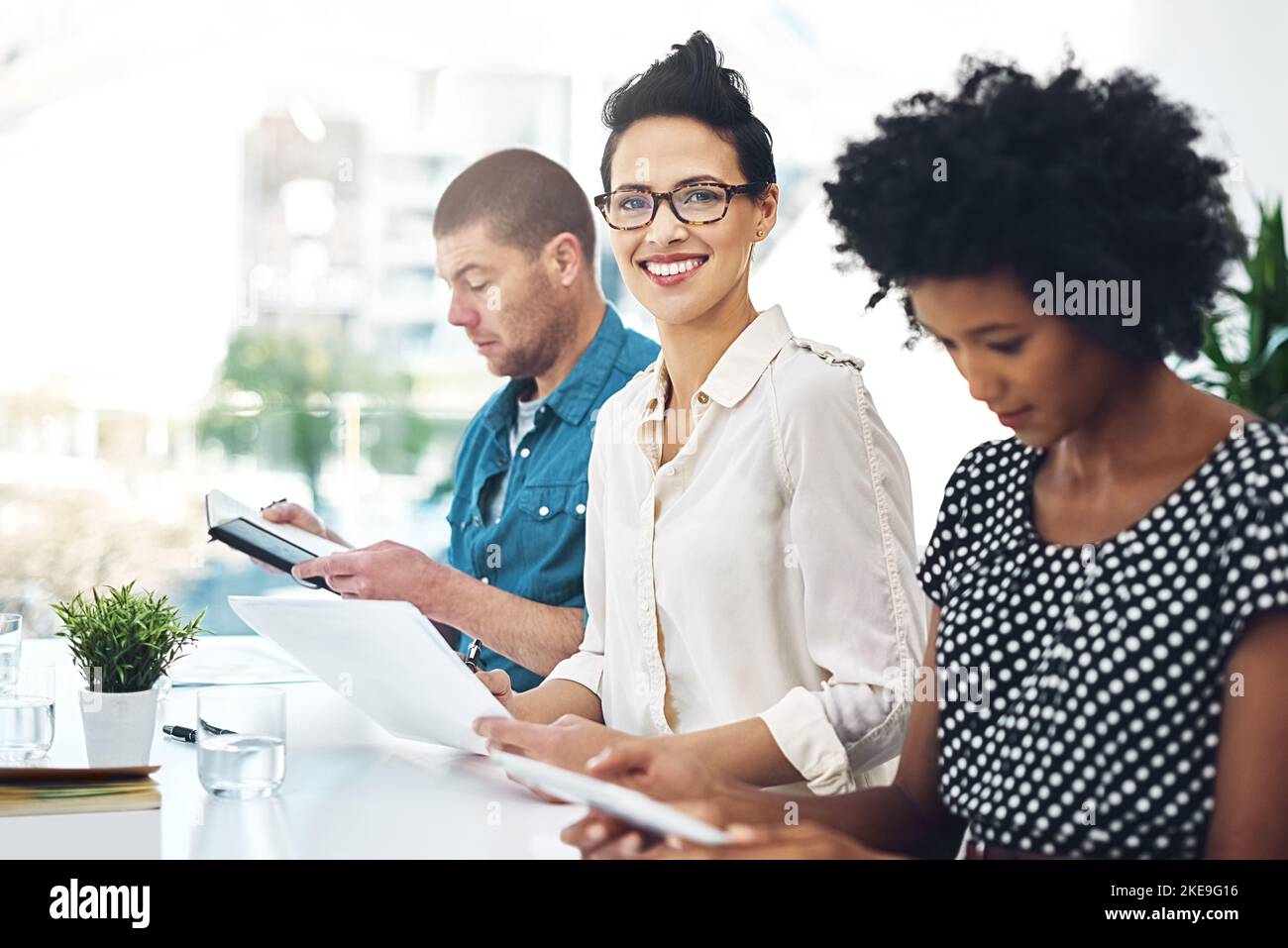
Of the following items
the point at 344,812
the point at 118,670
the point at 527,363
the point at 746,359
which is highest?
the point at 527,363

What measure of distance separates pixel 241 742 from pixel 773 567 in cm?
59

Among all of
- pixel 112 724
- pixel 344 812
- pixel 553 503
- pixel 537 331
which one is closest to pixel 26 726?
pixel 112 724

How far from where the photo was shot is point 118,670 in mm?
1314

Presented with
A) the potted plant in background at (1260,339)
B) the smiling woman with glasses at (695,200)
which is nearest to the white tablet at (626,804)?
the smiling woman with glasses at (695,200)

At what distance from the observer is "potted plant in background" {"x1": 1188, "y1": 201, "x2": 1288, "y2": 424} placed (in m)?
3.00

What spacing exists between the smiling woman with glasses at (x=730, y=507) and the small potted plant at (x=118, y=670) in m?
0.39

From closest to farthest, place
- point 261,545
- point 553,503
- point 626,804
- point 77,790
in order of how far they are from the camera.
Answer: point 626,804 → point 77,790 → point 261,545 → point 553,503

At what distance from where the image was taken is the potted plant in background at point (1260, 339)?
300 cm

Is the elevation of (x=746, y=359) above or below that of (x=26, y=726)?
above

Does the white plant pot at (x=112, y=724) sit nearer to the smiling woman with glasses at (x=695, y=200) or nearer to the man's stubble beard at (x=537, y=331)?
the smiling woman with glasses at (x=695, y=200)

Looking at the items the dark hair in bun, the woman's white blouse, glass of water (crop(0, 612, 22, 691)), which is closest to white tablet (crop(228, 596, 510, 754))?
the woman's white blouse

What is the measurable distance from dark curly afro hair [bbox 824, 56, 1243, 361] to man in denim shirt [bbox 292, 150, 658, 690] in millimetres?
1034

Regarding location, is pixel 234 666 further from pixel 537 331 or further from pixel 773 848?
pixel 773 848

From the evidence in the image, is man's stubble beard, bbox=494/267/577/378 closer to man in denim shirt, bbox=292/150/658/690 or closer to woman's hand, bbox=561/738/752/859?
man in denim shirt, bbox=292/150/658/690
